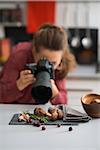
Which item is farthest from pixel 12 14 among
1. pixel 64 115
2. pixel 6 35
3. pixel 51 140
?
pixel 51 140

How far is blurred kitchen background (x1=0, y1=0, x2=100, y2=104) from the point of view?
2.91 metres

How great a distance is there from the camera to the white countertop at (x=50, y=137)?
3.38ft

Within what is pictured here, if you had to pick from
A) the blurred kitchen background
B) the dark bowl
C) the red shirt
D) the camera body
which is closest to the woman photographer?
the red shirt

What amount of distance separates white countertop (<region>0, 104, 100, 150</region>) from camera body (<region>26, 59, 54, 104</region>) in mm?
131

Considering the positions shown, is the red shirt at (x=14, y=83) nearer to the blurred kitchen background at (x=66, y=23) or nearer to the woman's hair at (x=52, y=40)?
the woman's hair at (x=52, y=40)

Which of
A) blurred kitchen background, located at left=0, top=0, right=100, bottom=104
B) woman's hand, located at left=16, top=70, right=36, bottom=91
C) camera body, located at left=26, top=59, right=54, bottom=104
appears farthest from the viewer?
blurred kitchen background, located at left=0, top=0, right=100, bottom=104

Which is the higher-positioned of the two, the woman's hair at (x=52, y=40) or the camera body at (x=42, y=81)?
the woman's hair at (x=52, y=40)

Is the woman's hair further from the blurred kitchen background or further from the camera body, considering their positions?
the blurred kitchen background

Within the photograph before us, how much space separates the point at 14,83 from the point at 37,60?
0.59 feet

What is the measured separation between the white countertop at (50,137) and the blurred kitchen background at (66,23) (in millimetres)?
1466

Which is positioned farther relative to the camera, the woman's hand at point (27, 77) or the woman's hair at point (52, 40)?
the woman's hair at point (52, 40)

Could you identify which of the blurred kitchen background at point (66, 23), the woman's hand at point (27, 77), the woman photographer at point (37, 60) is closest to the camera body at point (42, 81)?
the woman's hand at point (27, 77)

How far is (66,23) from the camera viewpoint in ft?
9.61

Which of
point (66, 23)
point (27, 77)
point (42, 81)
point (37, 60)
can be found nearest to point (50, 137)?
point (42, 81)
